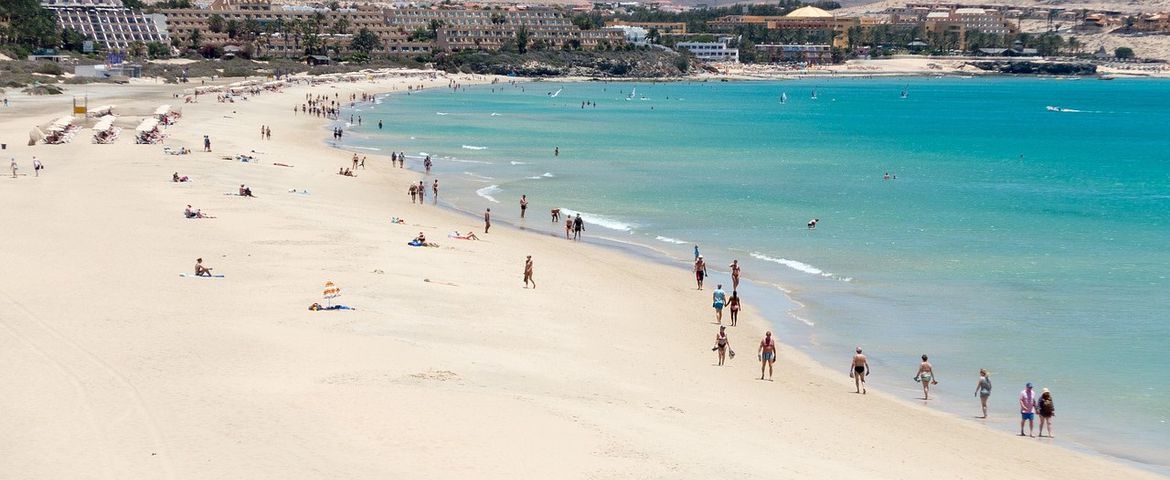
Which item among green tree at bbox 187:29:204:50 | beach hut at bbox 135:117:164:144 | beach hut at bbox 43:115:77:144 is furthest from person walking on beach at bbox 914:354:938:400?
green tree at bbox 187:29:204:50

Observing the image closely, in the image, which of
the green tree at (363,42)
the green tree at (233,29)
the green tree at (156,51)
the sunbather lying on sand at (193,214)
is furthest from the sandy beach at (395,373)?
the green tree at (363,42)

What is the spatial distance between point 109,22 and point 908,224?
155 m

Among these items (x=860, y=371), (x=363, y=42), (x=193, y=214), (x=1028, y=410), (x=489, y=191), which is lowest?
(x=1028, y=410)

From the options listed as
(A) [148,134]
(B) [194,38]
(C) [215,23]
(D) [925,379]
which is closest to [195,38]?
(B) [194,38]

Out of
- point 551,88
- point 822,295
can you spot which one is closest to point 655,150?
point 822,295

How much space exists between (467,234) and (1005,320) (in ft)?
46.0

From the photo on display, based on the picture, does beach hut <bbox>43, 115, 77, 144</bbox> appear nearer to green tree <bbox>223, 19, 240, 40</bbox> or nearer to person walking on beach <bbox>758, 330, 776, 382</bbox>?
person walking on beach <bbox>758, 330, 776, 382</bbox>

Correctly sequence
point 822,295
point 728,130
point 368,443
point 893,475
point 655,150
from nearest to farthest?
point 368,443 < point 893,475 < point 822,295 < point 655,150 < point 728,130

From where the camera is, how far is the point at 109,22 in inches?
6718

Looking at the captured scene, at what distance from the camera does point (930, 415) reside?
707 inches

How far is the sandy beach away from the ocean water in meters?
1.38

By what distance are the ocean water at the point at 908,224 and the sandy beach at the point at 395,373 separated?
1382 millimetres

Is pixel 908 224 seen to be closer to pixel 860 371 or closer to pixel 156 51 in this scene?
pixel 860 371

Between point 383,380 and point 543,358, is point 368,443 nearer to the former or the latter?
point 383,380
